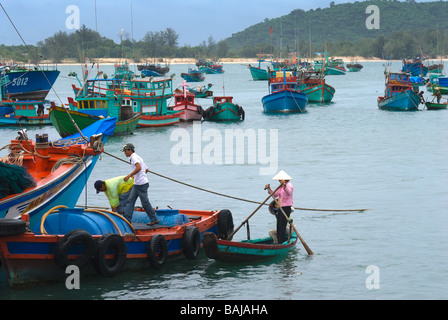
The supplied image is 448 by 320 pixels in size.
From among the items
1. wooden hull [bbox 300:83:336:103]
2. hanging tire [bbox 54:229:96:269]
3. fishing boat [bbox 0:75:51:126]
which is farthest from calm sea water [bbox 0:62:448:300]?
wooden hull [bbox 300:83:336:103]

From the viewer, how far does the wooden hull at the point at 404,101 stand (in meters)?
57.1

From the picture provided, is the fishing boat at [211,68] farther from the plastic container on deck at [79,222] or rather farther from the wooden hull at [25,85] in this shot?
the plastic container on deck at [79,222]

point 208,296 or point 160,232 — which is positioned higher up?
point 160,232

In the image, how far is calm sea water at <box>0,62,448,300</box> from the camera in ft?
48.2

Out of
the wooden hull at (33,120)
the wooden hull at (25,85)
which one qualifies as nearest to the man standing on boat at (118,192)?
the wooden hull at (33,120)

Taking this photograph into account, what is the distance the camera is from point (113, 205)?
15625 mm

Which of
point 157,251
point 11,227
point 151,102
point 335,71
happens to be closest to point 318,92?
point 151,102

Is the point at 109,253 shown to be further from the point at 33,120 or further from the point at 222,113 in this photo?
the point at 222,113

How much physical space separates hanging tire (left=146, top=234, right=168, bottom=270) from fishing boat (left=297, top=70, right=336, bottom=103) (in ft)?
174

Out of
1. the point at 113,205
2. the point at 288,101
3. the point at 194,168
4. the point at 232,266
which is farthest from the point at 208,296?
the point at 288,101

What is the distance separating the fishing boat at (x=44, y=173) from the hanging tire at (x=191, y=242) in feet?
11.3

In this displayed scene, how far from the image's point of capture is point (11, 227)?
12.7 meters
